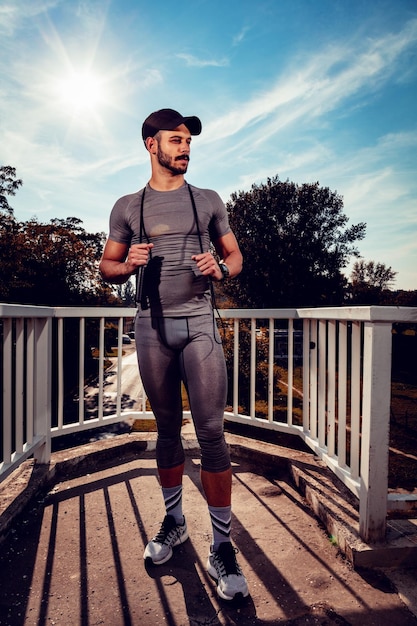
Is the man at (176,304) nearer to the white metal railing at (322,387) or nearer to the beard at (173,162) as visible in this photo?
the beard at (173,162)

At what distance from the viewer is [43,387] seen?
2635 millimetres

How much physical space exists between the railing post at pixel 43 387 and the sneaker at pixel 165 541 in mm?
1167

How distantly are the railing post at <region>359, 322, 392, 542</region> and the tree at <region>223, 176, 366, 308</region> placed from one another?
21.0m

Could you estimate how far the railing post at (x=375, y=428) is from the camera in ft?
5.60

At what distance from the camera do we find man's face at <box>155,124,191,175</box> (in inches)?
70.9

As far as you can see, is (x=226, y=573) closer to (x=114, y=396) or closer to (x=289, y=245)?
(x=114, y=396)

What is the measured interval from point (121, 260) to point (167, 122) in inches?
26.0

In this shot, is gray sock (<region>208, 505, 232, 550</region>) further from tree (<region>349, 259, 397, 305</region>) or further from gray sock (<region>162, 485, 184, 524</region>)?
tree (<region>349, 259, 397, 305</region>)

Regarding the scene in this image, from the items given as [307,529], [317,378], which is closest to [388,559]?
[307,529]

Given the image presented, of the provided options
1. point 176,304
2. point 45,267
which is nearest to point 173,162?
point 176,304

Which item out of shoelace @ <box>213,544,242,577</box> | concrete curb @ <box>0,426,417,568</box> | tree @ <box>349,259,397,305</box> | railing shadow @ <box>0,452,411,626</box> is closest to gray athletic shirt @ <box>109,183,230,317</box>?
shoelace @ <box>213,544,242,577</box>

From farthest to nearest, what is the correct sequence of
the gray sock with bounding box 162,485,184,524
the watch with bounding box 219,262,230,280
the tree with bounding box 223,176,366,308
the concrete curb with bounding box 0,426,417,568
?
the tree with bounding box 223,176,366,308 < the gray sock with bounding box 162,485,184,524 < the watch with bounding box 219,262,230,280 < the concrete curb with bounding box 0,426,417,568

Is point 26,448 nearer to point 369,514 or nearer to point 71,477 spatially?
point 71,477

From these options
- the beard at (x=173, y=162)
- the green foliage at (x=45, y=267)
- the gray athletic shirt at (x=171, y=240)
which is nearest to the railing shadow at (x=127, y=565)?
the gray athletic shirt at (x=171, y=240)
